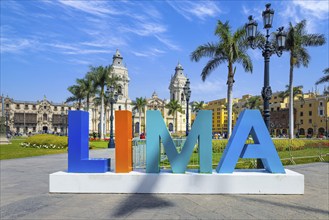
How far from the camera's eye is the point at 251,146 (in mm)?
7805

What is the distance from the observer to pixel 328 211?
5980 millimetres

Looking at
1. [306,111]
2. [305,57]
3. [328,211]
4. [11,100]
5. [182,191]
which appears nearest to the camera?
[328,211]

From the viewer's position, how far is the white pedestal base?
7.55 m

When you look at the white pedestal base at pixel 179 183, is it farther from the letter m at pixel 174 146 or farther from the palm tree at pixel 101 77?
the palm tree at pixel 101 77

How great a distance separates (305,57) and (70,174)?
27521mm

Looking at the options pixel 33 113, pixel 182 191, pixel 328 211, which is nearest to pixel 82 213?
pixel 182 191

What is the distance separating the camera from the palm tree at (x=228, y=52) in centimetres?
2272

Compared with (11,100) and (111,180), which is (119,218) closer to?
(111,180)

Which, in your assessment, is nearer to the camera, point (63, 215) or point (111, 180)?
point (63, 215)

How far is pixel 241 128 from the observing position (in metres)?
7.84

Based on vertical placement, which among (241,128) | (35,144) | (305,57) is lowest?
(35,144)

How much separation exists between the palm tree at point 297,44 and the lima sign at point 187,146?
21445mm

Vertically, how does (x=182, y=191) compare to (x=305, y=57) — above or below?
below

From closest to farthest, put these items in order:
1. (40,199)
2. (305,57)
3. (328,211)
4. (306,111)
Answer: (328,211) < (40,199) < (305,57) < (306,111)
